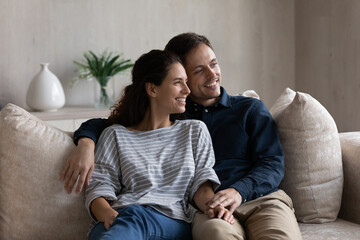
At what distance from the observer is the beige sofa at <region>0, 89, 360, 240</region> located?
72.6 inches

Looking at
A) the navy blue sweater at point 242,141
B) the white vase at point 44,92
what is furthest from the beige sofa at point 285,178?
the white vase at point 44,92

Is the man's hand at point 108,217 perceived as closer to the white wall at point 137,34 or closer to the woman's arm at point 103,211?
the woman's arm at point 103,211

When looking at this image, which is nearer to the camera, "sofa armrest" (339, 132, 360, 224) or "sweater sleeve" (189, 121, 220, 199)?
"sweater sleeve" (189, 121, 220, 199)

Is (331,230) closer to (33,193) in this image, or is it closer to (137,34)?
(33,193)

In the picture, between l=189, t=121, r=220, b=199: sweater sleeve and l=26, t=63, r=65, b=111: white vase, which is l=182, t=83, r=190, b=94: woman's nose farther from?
l=26, t=63, r=65, b=111: white vase

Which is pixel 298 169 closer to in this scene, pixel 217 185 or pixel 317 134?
pixel 317 134

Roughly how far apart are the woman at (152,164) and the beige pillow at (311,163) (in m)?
0.37

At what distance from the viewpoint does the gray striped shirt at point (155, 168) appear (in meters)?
1.82

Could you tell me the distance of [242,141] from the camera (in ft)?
6.73

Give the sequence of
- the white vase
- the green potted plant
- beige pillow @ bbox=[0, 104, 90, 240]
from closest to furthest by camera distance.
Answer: beige pillow @ bbox=[0, 104, 90, 240]
the white vase
the green potted plant

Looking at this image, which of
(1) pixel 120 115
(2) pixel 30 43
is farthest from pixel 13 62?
(1) pixel 120 115

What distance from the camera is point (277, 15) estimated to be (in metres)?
4.34

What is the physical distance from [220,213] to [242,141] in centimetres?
41

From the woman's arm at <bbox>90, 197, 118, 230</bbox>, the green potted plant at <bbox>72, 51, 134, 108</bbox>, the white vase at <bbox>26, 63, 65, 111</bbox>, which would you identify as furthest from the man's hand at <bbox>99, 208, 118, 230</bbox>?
the green potted plant at <bbox>72, 51, 134, 108</bbox>
